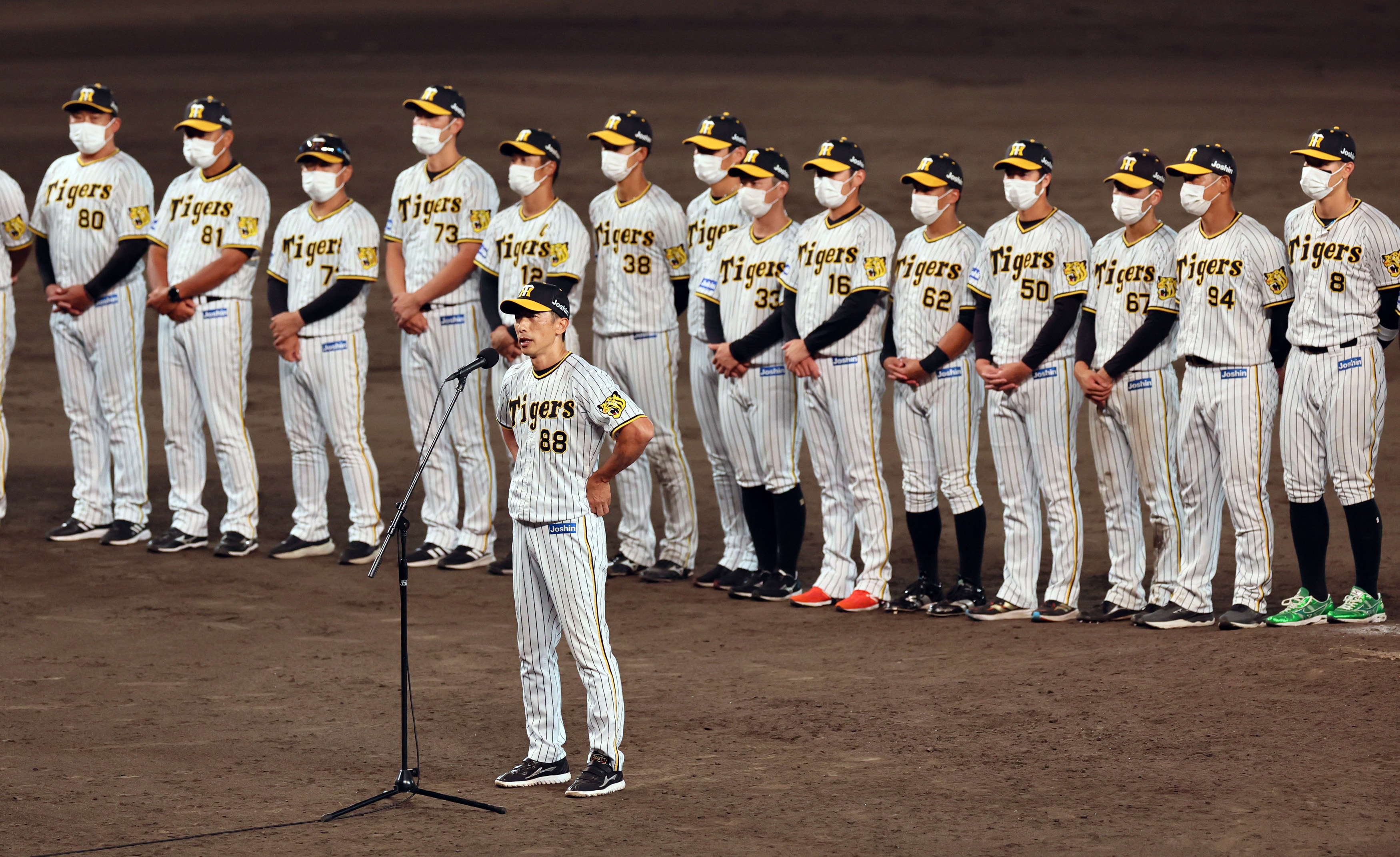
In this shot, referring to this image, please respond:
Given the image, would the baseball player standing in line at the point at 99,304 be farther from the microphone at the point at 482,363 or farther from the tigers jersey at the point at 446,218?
the microphone at the point at 482,363

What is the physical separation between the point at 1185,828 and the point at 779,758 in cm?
152

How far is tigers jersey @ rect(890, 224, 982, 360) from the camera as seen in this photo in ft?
28.1

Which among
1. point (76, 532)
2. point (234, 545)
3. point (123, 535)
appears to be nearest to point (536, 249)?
point (234, 545)

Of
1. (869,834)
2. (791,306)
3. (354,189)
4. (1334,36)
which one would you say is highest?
(1334,36)

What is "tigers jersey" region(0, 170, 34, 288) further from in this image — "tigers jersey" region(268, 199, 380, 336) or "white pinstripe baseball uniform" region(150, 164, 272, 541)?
"tigers jersey" region(268, 199, 380, 336)

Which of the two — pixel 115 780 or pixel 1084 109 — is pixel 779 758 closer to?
pixel 115 780

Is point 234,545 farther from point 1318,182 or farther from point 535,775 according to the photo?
point 1318,182

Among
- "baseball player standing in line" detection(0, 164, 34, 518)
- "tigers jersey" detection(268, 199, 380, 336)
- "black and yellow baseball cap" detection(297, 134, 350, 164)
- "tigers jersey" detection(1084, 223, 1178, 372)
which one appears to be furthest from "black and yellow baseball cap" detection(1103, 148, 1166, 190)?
"baseball player standing in line" detection(0, 164, 34, 518)

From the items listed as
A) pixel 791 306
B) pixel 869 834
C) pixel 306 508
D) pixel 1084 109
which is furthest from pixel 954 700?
pixel 1084 109

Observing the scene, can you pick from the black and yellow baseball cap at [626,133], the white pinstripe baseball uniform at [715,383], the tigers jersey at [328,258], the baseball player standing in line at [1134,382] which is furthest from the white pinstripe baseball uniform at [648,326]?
the baseball player standing in line at [1134,382]

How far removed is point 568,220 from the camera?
9.39 meters

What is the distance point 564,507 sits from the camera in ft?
20.0

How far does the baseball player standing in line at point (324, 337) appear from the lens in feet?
31.7

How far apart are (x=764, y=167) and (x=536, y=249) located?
1298 mm
